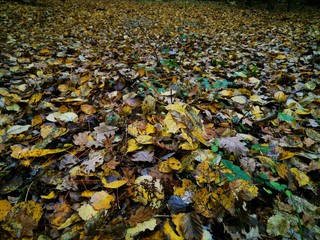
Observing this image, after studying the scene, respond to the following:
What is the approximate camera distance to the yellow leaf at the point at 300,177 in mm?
1201

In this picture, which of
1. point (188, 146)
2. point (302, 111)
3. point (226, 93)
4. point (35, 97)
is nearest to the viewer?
point (188, 146)

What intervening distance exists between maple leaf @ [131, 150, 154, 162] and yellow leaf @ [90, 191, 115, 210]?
0.27m

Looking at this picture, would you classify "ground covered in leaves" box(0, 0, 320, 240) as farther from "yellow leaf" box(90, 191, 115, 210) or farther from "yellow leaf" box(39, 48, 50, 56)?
"yellow leaf" box(39, 48, 50, 56)

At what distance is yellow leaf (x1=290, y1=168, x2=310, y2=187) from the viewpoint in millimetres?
1201

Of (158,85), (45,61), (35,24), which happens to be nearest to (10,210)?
(158,85)

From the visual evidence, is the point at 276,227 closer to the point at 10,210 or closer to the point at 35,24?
the point at 10,210

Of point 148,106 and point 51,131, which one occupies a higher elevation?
point 148,106

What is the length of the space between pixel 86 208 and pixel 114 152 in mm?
400

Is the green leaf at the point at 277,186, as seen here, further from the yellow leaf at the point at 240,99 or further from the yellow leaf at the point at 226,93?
the yellow leaf at the point at 226,93

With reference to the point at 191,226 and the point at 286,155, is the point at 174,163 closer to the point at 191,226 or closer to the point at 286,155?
the point at 191,226

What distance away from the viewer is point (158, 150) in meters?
1.39

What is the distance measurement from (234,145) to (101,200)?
896 mm

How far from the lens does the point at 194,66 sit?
2834 millimetres

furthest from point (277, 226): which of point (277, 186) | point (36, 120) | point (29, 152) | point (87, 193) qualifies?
point (36, 120)
